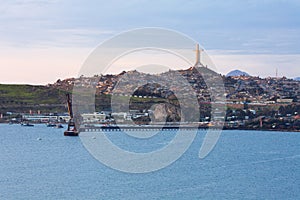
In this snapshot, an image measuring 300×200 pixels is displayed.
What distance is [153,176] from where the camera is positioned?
3338cm

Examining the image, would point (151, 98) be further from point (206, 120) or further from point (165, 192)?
point (165, 192)

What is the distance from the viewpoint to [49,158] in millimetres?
41156

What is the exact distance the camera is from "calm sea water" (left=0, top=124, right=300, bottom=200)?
92.8 feet

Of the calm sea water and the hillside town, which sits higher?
the hillside town

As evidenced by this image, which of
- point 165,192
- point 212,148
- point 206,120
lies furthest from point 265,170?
point 206,120

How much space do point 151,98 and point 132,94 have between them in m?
3.06

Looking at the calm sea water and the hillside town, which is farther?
the hillside town

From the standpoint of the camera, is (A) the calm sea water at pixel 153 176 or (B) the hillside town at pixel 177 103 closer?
(A) the calm sea water at pixel 153 176

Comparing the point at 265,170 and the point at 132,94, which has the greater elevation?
the point at 132,94

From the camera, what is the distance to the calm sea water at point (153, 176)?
28.3 m

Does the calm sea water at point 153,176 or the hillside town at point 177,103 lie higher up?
the hillside town at point 177,103

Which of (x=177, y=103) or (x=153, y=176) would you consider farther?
(x=177, y=103)

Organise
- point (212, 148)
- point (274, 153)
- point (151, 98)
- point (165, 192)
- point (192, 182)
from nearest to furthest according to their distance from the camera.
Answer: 1. point (165, 192)
2. point (192, 182)
3. point (274, 153)
4. point (212, 148)
5. point (151, 98)

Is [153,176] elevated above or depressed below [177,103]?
below
